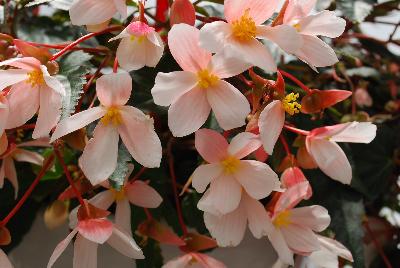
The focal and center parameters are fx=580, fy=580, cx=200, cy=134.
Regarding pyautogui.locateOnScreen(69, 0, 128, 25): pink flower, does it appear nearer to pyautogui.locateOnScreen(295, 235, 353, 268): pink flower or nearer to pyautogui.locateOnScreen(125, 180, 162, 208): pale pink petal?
pyautogui.locateOnScreen(125, 180, 162, 208): pale pink petal

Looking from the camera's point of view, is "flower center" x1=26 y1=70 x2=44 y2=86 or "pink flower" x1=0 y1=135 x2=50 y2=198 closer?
"flower center" x1=26 y1=70 x2=44 y2=86

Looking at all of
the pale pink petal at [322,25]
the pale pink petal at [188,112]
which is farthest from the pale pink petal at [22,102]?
the pale pink petal at [322,25]

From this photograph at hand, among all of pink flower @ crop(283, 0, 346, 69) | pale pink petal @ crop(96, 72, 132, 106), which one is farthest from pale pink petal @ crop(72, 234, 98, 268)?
pink flower @ crop(283, 0, 346, 69)

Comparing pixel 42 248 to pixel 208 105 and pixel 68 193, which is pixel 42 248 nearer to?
pixel 68 193

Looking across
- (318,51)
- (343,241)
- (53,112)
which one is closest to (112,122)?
(53,112)

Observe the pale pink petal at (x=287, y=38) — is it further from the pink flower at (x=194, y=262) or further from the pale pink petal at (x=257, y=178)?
the pink flower at (x=194, y=262)

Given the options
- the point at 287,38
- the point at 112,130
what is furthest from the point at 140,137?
the point at 287,38
